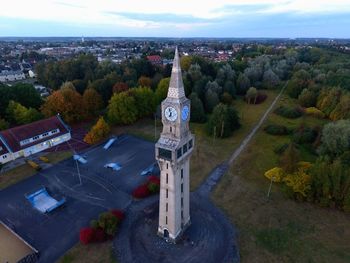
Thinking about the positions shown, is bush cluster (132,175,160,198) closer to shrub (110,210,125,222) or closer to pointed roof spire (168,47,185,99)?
shrub (110,210,125,222)

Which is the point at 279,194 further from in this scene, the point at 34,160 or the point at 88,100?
the point at 88,100

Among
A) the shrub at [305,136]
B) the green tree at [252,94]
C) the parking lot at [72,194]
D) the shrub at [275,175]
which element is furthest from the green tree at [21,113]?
the green tree at [252,94]

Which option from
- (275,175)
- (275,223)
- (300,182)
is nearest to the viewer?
(275,223)

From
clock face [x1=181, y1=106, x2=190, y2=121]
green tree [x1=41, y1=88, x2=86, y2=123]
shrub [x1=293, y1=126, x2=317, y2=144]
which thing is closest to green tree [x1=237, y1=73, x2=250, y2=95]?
shrub [x1=293, y1=126, x2=317, y2=144]

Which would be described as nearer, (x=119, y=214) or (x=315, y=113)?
(x=119, y=214)

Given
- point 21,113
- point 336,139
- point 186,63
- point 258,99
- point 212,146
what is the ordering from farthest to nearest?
1. point 186,63
2. point 258,99
3. point 21,113
4. point 212,146
5. point 336,139

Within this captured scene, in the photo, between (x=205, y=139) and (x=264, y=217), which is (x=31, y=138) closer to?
(x=205, y=139)

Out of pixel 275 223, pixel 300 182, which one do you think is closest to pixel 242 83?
pixel 300 182
